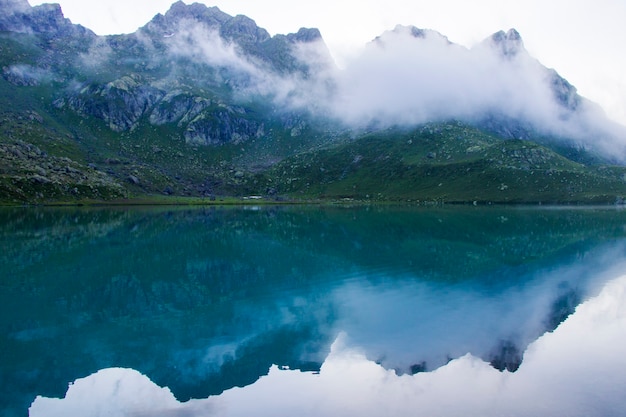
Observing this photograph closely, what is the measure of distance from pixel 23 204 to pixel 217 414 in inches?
7592

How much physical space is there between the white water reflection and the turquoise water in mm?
135

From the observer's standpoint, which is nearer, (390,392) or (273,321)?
(390,392)

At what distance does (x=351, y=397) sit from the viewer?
77.6 feet

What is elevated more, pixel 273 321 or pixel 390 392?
pixel 390 392

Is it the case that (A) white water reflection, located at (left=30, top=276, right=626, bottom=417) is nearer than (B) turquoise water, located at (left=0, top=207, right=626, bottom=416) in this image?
Yes

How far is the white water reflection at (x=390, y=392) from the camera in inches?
861

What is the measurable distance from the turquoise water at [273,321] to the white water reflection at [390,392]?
0.14m

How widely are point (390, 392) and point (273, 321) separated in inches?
578

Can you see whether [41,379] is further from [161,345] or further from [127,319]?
[127,319]

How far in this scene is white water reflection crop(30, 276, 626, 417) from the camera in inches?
861

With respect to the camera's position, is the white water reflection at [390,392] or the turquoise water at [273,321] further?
the turquoise water at [273,321]

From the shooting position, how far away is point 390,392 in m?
24.0

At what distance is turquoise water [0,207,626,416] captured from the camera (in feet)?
79.3

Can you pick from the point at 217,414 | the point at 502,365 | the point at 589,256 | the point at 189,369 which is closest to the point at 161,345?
the point at 189,369
